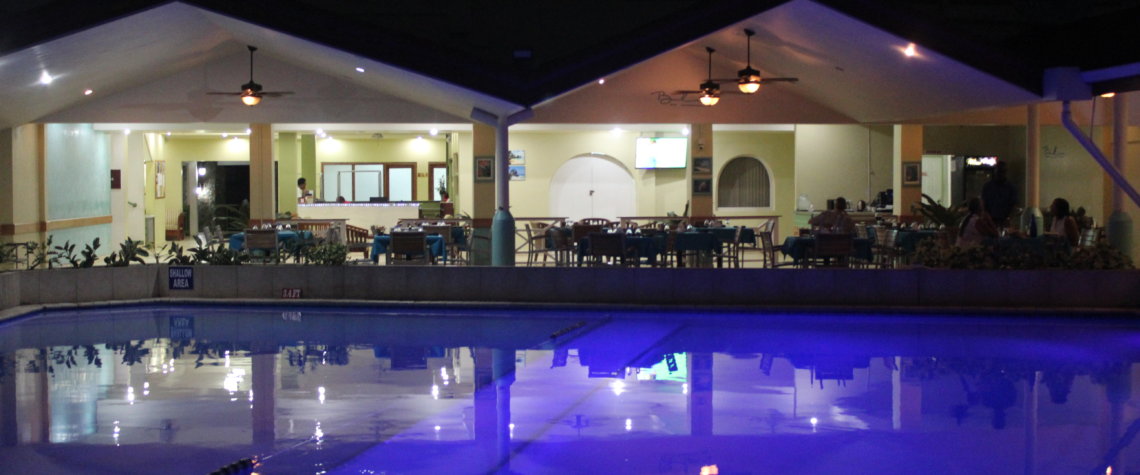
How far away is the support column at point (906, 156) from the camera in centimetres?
1750

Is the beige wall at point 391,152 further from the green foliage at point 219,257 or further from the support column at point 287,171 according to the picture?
the green foliage at point 219,257

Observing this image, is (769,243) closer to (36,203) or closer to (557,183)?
(557,183)

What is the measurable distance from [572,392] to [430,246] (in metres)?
6.98

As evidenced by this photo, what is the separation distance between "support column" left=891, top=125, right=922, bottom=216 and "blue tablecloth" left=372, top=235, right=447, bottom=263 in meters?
8.00

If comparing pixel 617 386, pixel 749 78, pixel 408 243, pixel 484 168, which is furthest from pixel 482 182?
pixel 617 386

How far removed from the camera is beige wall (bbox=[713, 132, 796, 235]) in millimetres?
20594

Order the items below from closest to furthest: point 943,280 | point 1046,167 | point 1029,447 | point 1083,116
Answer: point 1029,447 < point 943,280 < point 1083,116 < point 1046,167

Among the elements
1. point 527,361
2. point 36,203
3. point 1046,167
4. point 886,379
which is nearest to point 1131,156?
point 1046,167

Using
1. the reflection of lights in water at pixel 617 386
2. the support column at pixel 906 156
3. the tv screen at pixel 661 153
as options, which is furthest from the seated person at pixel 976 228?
the tv screen at pixel 661 153

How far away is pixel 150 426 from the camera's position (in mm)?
6289

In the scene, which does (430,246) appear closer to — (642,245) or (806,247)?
(642,245)

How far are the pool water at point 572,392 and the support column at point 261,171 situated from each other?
5.83 m

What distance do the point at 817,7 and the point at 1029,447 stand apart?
678cm

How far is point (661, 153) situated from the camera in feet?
66.2
